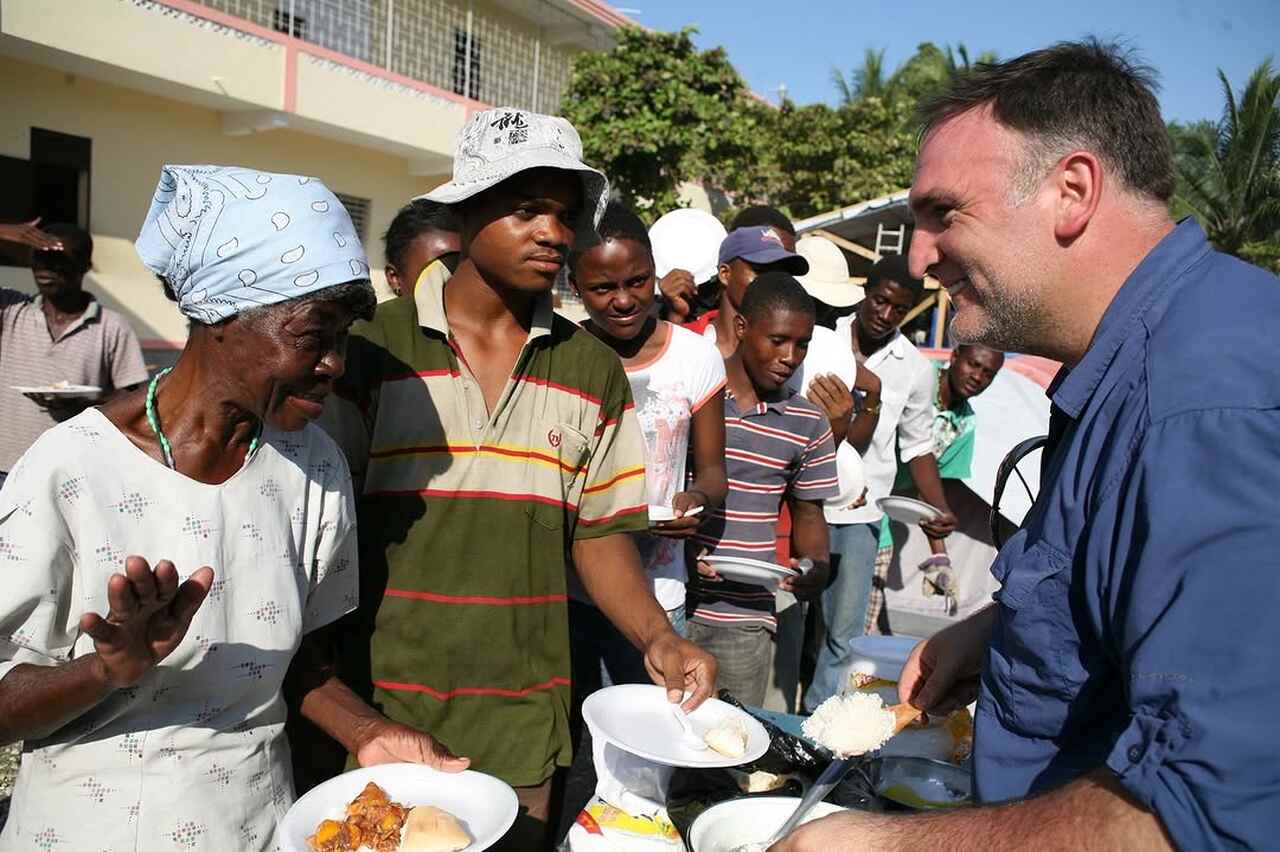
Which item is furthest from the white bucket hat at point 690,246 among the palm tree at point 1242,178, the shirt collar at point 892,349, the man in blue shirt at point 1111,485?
the palm tree at point 1242,178

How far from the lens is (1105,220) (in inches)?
53.1

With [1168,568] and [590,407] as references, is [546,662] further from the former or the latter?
[1168,568]

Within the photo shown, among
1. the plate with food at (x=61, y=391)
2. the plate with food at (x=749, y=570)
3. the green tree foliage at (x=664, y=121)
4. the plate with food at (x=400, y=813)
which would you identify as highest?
the green tree foliage at (x=664, y=121)

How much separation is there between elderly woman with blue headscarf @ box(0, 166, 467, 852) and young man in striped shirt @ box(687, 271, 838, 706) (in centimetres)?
201

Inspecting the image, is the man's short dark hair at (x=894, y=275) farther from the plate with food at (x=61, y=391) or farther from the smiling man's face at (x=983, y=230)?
the plate with food at (x=61, y=391)

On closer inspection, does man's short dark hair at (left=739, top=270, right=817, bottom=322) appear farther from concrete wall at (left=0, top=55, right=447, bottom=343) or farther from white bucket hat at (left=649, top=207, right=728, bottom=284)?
concrete wall at (left=0, top=55, right=447, bottom=343)

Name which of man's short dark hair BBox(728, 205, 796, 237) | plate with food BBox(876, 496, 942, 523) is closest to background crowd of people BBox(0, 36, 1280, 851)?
plate with food BBox(876, 496, 942, 523)

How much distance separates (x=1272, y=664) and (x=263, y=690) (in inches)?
62.7

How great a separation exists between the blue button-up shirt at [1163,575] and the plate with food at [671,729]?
22.9 inches

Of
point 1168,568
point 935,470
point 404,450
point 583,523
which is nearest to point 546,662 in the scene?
point 583,523

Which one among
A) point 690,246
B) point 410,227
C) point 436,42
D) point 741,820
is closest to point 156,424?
point 741,820

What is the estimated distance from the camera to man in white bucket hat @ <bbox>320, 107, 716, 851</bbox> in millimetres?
2045

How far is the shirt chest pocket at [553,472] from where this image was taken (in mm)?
2102

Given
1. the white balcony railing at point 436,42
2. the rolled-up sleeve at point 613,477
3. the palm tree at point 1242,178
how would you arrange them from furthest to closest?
1. the palm tree at point 1242,178
2. the white balcony railing at point 436,42
3. the rolled-up sleeve at point 613,477
